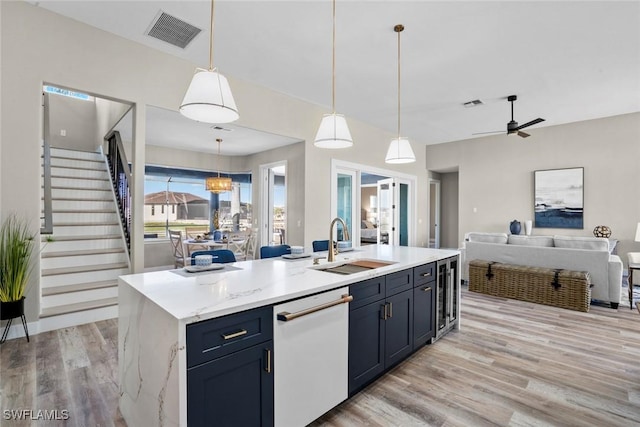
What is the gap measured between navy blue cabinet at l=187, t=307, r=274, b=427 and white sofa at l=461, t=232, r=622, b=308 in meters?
4.68

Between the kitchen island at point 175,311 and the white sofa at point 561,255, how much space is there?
→ 355 centimetres

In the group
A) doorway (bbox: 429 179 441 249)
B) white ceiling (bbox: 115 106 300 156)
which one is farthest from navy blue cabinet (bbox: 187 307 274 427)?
doorway (bbox: 429 179 441 249)

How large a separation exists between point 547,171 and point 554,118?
48.1 inches

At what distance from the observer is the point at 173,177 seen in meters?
7.60

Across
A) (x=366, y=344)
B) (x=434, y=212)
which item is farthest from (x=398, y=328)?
(x=434, y=212)

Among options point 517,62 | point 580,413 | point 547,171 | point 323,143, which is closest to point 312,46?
point 323,143

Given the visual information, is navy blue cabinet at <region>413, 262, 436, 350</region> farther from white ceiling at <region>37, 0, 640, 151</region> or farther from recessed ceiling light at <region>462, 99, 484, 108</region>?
recessed ceiling light at <region>462, 99, 484, 108</region>

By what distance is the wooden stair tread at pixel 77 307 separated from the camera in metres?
3.33

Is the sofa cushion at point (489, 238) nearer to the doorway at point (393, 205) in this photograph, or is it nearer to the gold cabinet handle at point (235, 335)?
the doorway at point (393, 205)

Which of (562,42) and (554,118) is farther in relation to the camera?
(554,118)

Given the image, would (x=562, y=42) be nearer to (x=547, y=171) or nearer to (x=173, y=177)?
(x=547, y=171)

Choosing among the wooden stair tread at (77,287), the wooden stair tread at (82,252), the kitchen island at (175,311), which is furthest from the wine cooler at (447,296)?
the wooden stair tread at (82,252)

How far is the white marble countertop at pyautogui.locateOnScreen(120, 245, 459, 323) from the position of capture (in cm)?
140

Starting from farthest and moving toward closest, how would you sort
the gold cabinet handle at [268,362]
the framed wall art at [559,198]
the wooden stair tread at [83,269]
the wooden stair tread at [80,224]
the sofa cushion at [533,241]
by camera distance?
1. the framed wall art at [559,198]
2. the sofa cushion at [533,241]
3. the wooden stair tread at [80,224]
4. the wooden stair tread at [83,269]
5. the gold cabinet handle at [268,362]
